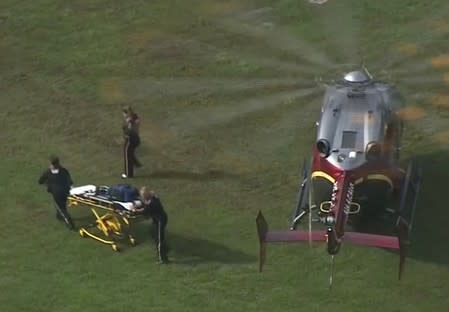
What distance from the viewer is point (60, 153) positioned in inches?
840

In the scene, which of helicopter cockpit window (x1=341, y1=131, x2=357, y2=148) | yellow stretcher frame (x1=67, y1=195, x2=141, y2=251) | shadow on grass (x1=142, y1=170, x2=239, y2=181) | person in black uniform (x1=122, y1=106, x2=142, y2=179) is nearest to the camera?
helicopter cockpit window (x1=341, y1=131, x2=357, y2=148)

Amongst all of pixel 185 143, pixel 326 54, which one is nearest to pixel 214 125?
pixel 185 143

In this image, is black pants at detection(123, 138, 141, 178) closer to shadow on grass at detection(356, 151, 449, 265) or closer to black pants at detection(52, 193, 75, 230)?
black pants at detection(52, 193, 75, 230)

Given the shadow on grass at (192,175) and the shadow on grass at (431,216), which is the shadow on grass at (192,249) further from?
the shadow on grass at (431,216)

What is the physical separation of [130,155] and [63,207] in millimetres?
2335

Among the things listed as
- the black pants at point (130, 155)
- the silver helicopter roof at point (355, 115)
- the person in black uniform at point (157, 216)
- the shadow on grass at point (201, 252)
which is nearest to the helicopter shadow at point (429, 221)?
the silver helicopter roof at point (355, 115)

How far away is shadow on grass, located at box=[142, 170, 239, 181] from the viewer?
20.2 metres

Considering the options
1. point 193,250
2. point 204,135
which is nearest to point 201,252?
point 193,250

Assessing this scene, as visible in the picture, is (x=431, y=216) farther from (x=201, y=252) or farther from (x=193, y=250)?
(x=193, y=250)

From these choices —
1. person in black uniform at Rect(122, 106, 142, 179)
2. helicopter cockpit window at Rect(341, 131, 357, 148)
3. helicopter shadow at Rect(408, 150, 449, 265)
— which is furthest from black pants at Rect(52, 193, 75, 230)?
helicopter shadow at Rect(408, 150, 449, 265)

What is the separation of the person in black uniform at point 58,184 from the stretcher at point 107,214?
0.39 metres

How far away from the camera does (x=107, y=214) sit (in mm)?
18312

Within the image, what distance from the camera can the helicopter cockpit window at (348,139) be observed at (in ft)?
56.3

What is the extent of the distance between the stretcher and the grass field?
0.26 metres
